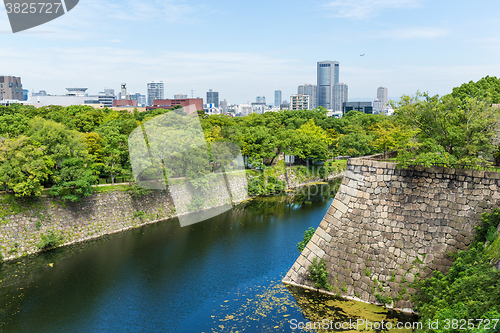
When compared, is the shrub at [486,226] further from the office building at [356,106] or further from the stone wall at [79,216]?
the office building at [356,106]

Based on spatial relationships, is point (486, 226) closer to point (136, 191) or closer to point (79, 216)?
point (136, 191)

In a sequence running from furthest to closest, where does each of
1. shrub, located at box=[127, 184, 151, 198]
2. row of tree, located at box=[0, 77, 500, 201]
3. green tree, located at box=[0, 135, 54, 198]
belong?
shrub, located at box=[127, 184, 151, 198] < green tree, located at box=[0, 135, 54, 198] < row of tree, located at box=[0, 77, 500, 201]

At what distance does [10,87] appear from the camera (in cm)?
12669

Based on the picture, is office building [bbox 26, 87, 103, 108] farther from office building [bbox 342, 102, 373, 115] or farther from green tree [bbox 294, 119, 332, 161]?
office building [bbox 342, 102, 373, 115]

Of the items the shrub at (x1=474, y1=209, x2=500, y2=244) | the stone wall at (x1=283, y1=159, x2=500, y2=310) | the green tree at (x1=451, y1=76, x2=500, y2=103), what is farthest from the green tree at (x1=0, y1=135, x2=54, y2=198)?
the green tree at (x1=451, y1=76, x2=500, y2=103)

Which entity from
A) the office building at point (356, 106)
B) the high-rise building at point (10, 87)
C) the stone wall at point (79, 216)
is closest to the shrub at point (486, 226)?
the stone wall at point (79, 216)

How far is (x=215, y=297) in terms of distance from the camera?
1741 cm

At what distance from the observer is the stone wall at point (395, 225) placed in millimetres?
13750

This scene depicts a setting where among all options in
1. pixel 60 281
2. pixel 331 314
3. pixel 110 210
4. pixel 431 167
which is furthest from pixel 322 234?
pixel 110 210

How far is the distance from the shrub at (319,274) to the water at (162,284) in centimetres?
80

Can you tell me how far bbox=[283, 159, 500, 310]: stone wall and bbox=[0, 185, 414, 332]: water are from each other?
268 centimetres

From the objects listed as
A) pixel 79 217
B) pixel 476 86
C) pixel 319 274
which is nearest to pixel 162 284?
pixel 319 274

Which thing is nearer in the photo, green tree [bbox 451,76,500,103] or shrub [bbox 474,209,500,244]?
shrub [bbox 474,209,500,244]

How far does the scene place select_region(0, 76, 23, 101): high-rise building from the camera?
411ft
